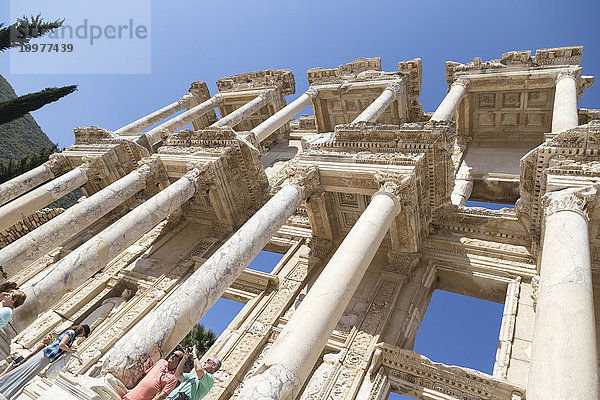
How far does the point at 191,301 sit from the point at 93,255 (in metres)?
3.58

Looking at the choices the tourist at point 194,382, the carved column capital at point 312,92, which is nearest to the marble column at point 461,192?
the carved column capital at point 312,92

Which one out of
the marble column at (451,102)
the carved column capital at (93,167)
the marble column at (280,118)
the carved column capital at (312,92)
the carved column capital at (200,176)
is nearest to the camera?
the carved column capital at (200,176)

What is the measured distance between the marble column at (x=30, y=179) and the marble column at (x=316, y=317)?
1430cm

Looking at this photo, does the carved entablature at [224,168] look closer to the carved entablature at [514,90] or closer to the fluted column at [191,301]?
the fluted column at [191,301]

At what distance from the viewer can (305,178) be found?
1075cm

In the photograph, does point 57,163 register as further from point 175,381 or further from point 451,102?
point 451,102

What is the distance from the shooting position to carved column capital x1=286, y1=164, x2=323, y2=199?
10711 millimetres

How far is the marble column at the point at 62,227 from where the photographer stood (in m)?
9.28

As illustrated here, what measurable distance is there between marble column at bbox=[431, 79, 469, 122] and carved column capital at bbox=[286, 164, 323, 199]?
4.92 metres

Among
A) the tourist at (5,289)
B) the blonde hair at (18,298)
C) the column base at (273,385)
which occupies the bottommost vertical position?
the tourist at (5,289)

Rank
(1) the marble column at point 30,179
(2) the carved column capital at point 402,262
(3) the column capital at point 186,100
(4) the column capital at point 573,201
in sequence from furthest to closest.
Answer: (3) the column capital at point 186,100
(1) the marble column at point 30,179
(2) the carved column capital at point 402,262
(4) the column capital at point 573,201

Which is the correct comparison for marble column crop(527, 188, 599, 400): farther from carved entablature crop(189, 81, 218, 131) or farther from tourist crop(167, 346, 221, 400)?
carved entablature crop(189, 81, 218, 131)

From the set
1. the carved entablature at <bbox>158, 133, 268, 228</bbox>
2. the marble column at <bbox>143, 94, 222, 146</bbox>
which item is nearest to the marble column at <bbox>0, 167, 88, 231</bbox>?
the carved entablature at <bbox>158, 133, 268, 228</bbox>

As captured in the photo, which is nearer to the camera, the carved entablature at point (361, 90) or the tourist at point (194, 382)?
the tourist at point (194, 382)
